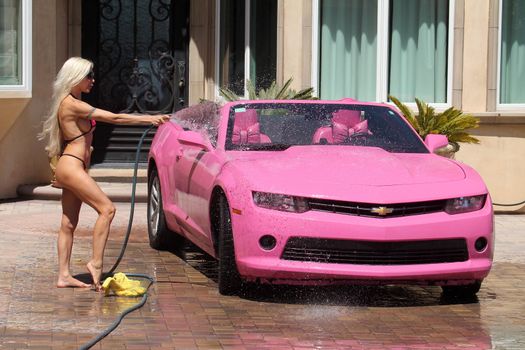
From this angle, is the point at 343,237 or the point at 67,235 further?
the point at 67,235

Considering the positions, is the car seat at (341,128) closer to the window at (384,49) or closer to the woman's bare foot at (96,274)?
the woman's bare foot at (96,274)

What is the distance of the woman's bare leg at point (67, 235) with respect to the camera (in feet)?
30.8

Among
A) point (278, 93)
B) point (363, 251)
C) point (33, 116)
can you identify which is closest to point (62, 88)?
point (363, 251)

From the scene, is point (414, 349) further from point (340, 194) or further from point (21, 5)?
point (21, 5)

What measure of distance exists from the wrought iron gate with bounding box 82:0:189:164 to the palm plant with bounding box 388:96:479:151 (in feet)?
13.7

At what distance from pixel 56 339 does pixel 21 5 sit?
28.6 ft

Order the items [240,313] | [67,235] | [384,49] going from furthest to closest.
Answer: [384,49] → [67,235] → [240,313]

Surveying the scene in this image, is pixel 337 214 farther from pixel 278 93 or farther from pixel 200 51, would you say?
pixel 200 51

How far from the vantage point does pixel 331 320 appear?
8.24 metres

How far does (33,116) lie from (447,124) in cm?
531

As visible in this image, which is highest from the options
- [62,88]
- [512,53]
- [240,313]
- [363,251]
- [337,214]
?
[512,53]

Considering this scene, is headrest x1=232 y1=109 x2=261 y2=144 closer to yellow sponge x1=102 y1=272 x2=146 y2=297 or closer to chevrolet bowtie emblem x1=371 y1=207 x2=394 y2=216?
yellow sponge x1=102 y1=272 x2=146 y2=297

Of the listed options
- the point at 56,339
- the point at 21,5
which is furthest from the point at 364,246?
the point at 21,5

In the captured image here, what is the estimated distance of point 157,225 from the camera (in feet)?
37.9
